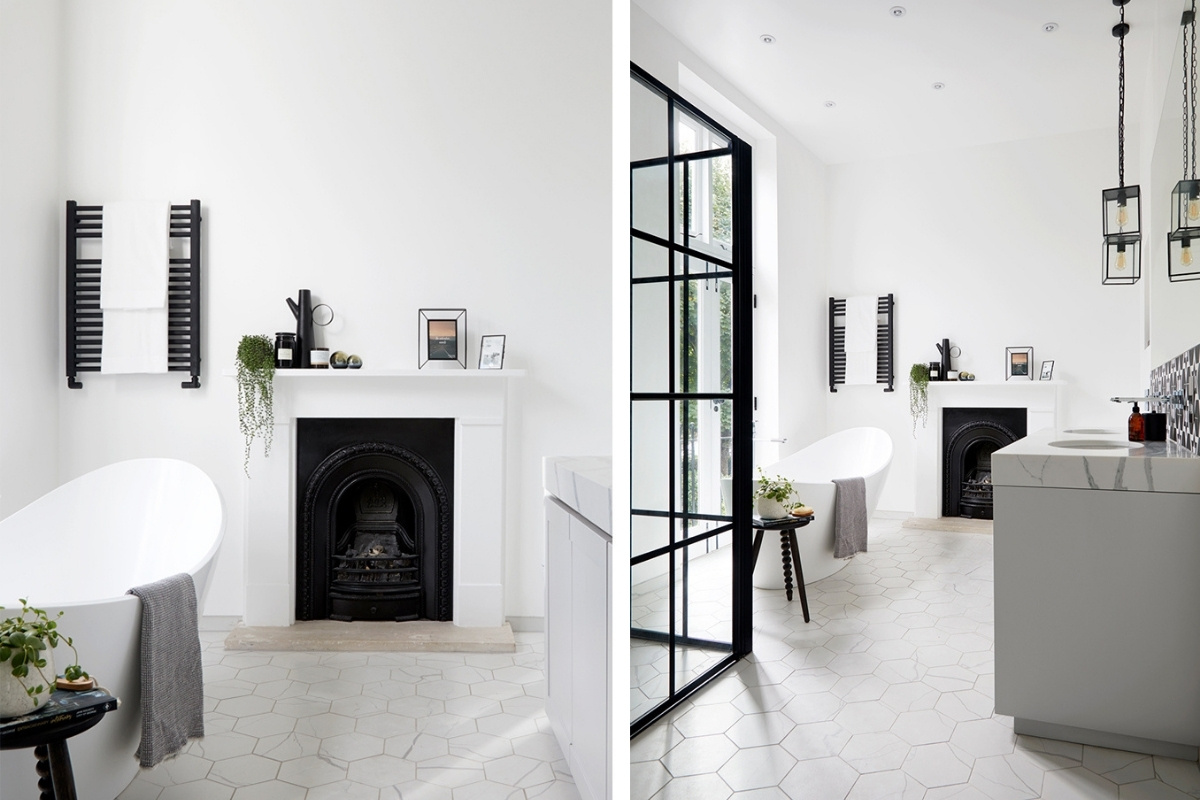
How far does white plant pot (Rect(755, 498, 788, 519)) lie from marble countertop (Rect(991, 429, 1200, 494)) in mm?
630

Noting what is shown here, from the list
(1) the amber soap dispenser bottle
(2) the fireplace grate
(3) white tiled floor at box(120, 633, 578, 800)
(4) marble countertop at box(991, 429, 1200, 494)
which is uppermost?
(1) the amber soap dispenser bottle

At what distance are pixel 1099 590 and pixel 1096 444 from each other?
221mm

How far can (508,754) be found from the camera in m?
1.19

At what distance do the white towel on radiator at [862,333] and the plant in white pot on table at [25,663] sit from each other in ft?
3.50

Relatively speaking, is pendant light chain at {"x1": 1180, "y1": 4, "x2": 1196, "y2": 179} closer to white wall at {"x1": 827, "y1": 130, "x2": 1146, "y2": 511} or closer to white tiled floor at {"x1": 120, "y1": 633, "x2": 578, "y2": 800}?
white wall at {"x1": 827, "y1": 130, "x2": 1146, "y2": 511}

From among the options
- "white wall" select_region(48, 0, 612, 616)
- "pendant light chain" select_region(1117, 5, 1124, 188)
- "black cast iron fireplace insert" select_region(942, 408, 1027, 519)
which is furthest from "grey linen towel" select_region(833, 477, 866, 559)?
"white wall" select_region(48, 0, 612, 616)

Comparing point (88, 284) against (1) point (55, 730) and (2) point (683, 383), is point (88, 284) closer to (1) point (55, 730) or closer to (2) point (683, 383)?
(1) point (55, 730)

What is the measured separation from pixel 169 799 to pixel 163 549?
48cm

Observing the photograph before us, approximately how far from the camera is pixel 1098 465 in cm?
91

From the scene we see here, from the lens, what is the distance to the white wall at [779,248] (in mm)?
1050

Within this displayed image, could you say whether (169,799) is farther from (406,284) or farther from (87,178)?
(406,284)

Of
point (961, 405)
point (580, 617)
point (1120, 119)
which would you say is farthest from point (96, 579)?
point (1120, 119)

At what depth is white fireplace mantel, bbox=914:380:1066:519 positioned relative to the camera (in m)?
0.85

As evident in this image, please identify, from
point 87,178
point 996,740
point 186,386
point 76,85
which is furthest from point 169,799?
point 996,740
